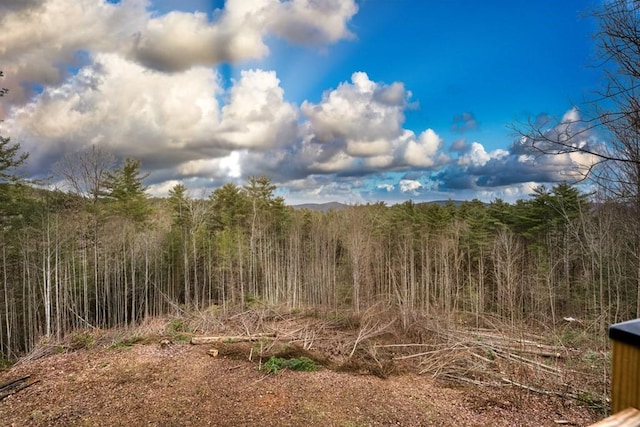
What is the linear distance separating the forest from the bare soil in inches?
142

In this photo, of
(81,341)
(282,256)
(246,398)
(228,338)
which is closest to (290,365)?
(246,398)

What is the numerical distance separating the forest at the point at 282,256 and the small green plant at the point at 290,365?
443 centimetres

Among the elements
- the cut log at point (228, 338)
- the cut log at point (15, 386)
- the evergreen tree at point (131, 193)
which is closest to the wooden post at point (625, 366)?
the cut log at point (15, 386)

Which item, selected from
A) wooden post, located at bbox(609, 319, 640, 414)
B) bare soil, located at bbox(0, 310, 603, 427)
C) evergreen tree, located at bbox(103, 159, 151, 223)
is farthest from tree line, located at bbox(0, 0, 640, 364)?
wooden post, located at bbox(609, 319, 640, 414)

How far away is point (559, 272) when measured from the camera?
1811 centimetres

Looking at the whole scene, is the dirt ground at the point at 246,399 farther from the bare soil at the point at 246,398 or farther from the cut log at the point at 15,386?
the cut log at the point at 15,386

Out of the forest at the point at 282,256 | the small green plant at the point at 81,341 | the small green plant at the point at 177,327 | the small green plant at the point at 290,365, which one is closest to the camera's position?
the small green plant at the point at 290,365

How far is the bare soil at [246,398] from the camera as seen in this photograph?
6.19 m

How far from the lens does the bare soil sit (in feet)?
20.3

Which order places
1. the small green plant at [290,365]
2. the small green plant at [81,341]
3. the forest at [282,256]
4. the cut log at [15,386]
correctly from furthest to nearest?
1. the forest at [282,256]
2. the small green plant at [81,341]
3. the small green plant at [290,365]
4. the cut log at [15,386]

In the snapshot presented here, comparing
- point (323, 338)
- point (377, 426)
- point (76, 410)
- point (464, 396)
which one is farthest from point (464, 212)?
point (76, 410)

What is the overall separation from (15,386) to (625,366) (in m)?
10.3

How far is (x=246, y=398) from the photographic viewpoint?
22.9ft

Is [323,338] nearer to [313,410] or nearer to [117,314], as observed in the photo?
[313,410]
